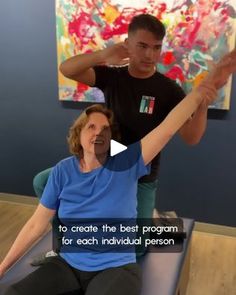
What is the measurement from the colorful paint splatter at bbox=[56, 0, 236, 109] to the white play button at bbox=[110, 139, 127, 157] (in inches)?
31.0

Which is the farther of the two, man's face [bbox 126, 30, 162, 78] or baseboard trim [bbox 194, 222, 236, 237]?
baseboard trim [bbox 194, 222, 236, 237]

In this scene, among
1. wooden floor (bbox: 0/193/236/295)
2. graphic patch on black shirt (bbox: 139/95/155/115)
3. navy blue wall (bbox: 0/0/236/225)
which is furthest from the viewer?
navy blue wall (bbox: 0/0/236/225)

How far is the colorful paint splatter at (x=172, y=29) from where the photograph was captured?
163 centimetres

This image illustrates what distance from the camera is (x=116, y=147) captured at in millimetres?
1028

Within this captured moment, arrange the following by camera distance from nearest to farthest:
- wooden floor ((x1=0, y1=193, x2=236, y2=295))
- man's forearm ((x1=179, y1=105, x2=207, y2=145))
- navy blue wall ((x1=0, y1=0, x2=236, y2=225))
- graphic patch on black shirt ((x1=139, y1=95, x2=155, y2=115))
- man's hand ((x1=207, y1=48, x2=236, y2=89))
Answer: man's hand ((x1=207, y1=48, x2=236, y2=89))
man's forearm ((x1=179, y1=105, x2=207, y2=145))
graphic patch on black shirt ((x1=139, y1=95, x2=155, y2=115))
wooden floor ((x1=0, y1=193, x2=236, y2=295))
navy blue wall ((x1=0, y1=0, x2=236, y2=225))

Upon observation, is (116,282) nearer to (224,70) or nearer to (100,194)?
(100,194)

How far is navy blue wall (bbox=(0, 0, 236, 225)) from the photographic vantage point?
1.91 m

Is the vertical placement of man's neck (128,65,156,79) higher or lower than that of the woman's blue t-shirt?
higher

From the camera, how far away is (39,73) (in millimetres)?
2086

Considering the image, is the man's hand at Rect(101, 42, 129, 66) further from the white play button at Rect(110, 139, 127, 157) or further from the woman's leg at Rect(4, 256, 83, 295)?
the woman's leg at Rect(4, 256, 83, 295)

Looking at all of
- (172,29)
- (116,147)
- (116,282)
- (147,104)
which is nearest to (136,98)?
(147,104)

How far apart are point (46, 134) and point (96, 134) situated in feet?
4.00

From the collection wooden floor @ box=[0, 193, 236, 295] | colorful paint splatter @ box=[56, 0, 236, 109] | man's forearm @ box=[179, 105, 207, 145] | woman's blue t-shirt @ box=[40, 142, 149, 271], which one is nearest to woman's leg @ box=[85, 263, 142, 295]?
woman's blue t-shirt @ box=[40, 142, 149, 271]

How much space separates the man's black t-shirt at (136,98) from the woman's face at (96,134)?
6cm
